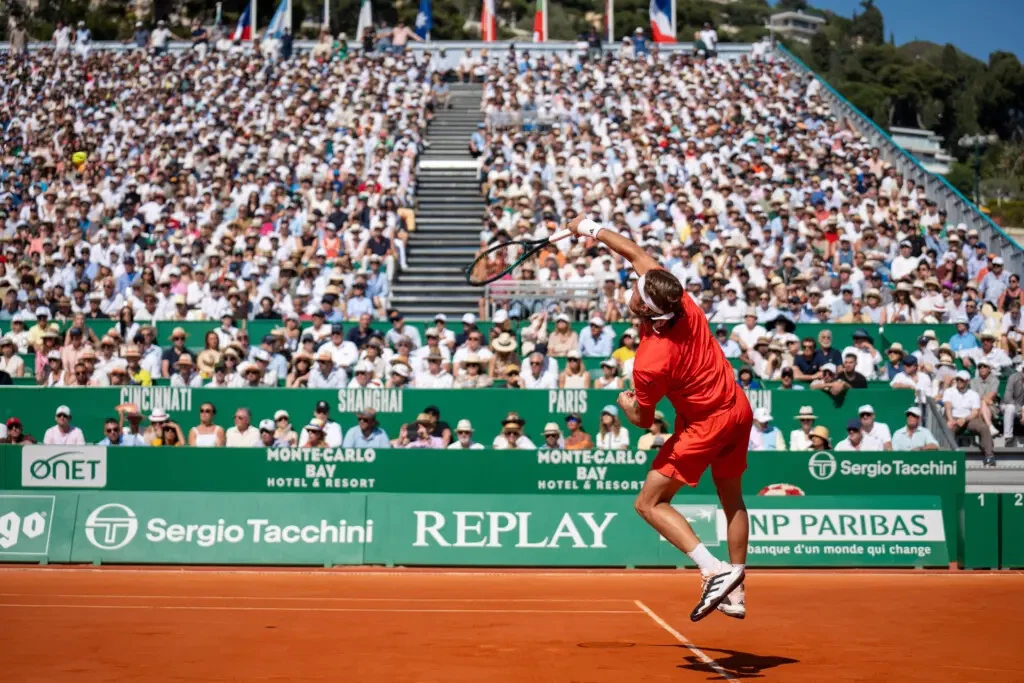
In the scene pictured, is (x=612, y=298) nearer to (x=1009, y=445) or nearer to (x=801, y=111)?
(x=1009, y=445)

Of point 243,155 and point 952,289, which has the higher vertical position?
point 243,155

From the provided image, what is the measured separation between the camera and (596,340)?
722 inches

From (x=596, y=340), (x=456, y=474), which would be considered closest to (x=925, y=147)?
(x=596, y=340)

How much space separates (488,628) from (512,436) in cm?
658

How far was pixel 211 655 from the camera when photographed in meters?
7.91

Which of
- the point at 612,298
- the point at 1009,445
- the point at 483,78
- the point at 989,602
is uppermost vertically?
the point at 483,78

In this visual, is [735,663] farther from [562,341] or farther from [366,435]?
[562,341]

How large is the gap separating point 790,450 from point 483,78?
21836 mm

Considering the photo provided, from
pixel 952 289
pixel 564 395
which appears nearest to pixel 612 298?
pixel 564 395

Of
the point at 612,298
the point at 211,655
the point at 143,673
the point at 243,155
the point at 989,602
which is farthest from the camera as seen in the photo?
the point at 243,155

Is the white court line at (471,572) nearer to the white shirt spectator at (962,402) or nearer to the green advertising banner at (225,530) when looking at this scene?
the green advertising banner at (225,530)

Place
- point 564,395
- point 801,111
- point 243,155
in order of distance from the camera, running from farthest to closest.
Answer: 1. point 801,111
2. point 243,155
3. point 564,395

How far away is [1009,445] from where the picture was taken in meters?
17.3

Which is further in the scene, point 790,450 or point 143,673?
point 790,450
